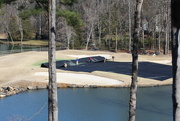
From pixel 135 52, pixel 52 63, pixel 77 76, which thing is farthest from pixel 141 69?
pixel 135 52

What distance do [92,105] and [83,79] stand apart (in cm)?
1016

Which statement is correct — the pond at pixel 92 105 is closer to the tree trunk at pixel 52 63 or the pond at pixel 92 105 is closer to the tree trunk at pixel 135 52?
the tree trunk at pixel 52 63

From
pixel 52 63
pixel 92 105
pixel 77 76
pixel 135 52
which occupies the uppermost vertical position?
pixel 135 52

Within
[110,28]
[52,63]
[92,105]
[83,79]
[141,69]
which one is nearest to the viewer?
[52,63]

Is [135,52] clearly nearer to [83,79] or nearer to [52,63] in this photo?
[52,63]

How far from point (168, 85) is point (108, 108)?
42.5 ft

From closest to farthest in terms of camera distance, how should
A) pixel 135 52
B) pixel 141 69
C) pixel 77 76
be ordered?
1. pixel 135 52
2. pixel 77 76
3. pixel 141 69

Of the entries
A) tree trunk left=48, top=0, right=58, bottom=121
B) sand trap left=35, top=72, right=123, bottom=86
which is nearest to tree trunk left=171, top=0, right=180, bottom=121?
tree trunk left=48, top=0, right=58, bottom=121

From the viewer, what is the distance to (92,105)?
90.4 feet

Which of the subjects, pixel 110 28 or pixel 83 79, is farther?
pixel 110 28

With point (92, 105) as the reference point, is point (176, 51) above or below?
above

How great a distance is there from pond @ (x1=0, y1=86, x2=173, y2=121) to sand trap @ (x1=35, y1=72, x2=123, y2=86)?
2.04m

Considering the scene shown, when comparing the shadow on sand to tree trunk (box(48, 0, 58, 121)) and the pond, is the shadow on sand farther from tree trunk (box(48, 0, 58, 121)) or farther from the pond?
tree trunk (box(48, 0, 58, 121))

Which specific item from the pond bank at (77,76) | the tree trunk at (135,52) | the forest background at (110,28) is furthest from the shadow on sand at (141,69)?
the tree trunk at (135,52)
